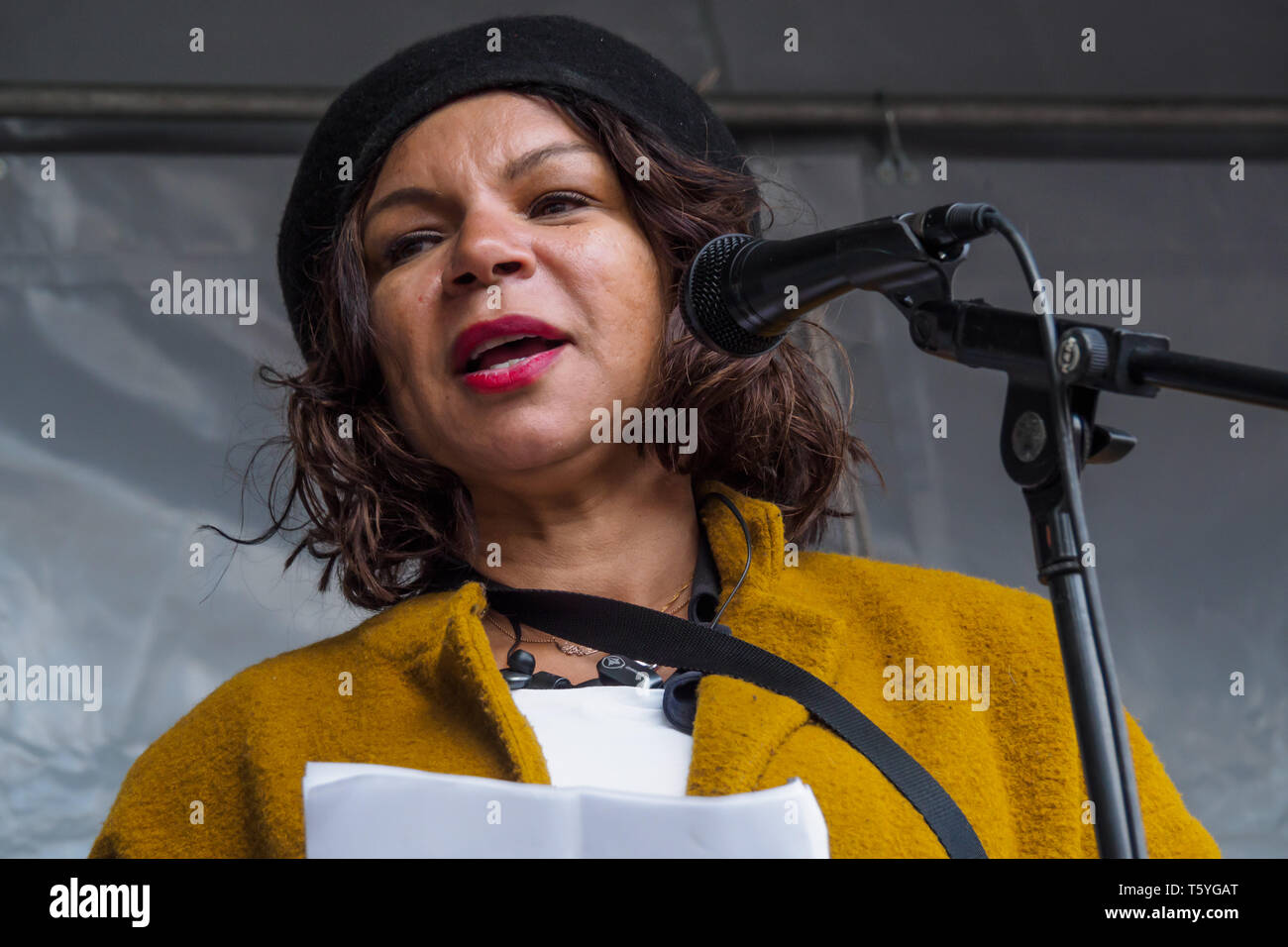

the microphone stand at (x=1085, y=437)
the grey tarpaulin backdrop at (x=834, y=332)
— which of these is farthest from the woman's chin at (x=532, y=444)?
the grey tarpaulin backdrop at (x=834, y=332)

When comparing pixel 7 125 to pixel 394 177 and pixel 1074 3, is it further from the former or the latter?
pixel 1074 3

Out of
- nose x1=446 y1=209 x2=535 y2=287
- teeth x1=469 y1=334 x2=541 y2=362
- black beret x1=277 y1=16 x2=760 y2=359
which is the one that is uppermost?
black beret x1=277 y1=16 x2=760 y2=359

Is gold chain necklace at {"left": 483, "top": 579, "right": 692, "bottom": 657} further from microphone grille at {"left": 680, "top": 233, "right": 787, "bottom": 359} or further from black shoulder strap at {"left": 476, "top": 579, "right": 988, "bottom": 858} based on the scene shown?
microphone grille at {"left": 680, "top": 233, "right": 787, "bottom": 359}

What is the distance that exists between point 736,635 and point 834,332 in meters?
0.81

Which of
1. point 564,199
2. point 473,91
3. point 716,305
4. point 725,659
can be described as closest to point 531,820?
point 725,659

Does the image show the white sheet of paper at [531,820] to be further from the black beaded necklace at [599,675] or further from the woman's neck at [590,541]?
the woman's neck at [590,541]

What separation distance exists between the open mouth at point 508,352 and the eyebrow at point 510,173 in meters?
0.16

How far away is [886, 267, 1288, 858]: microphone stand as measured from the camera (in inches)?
25.6

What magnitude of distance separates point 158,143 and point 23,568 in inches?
24.8

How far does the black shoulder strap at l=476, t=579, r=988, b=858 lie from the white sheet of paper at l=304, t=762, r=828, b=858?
0.59ft

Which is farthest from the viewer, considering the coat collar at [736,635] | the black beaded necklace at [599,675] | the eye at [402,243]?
the eye at [402,243]

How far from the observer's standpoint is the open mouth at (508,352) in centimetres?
120

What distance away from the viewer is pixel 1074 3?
73.9 inches

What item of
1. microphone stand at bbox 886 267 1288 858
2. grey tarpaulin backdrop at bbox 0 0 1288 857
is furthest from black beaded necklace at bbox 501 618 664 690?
grey tarpaulin backdrop at bbox 0 0 1288 857
